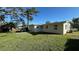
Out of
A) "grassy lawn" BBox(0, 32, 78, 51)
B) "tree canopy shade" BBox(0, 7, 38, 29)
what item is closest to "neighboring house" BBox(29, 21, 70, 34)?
"grassy lawn" BBox(0, 32, 78, 51)

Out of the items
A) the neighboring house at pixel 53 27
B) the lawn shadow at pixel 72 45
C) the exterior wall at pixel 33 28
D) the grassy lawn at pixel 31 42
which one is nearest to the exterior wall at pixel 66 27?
the neighboring house at pixel 53 27

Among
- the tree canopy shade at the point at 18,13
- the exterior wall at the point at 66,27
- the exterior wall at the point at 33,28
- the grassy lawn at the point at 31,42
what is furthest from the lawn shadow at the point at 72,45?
the tree canopy shade at the point at 18,13

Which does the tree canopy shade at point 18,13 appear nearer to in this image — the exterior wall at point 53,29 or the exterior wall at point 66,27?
the exterior wall at point 53,29

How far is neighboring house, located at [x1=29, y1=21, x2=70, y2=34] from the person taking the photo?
5449mm

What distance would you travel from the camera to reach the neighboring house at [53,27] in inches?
215

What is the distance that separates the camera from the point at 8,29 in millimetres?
5617

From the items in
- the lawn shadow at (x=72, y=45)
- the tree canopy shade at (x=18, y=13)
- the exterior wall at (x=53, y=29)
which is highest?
the tree canopy shade at (x=18, y=13)

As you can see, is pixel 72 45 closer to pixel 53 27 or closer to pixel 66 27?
pixel 66 27

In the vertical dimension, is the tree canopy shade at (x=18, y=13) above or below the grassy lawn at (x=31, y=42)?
above

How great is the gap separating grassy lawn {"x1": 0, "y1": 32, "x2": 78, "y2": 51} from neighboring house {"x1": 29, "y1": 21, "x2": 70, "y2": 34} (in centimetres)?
13

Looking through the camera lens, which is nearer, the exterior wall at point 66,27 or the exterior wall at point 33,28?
the exterior wall at point 66,27

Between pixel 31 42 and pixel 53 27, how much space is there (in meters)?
0.69

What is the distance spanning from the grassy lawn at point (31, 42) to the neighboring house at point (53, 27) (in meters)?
0.13

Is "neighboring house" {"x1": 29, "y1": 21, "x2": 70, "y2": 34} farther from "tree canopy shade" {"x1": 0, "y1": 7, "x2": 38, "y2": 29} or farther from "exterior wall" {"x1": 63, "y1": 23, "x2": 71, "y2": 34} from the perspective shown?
"tree canopy shade" {"x1": 0, "y1": 7, "x2": 38, "y2": 29}
